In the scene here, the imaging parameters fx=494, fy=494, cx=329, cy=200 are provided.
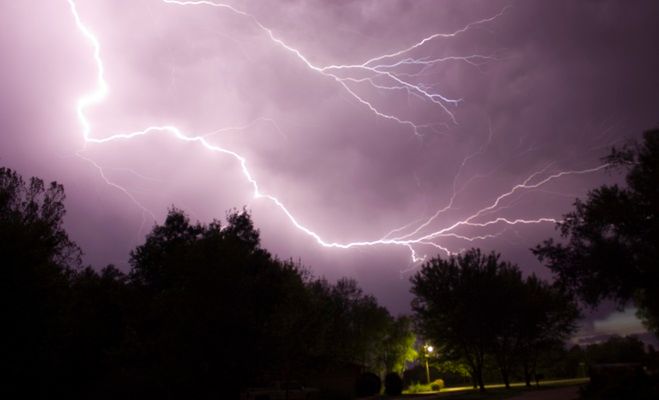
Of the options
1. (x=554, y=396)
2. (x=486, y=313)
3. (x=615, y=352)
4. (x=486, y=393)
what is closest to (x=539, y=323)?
(x=486, y=313)

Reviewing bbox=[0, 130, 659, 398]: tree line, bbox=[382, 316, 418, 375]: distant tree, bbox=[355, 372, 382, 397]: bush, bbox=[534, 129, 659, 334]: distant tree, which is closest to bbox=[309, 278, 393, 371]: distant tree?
bbox=[382, 316, 418, 375]: distant tree

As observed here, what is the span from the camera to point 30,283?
16016 millimetres

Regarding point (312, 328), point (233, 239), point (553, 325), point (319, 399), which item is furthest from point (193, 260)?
point (553, 325)

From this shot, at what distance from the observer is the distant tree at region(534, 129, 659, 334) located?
1920cm

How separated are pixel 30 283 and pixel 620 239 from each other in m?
22.0

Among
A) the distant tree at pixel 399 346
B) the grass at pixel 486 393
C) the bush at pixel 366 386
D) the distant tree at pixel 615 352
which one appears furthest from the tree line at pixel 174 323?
the distant tree at pixel 399 346

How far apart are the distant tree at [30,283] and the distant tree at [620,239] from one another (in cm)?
2063

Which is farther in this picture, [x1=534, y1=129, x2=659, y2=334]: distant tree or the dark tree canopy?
the dark tree canopy

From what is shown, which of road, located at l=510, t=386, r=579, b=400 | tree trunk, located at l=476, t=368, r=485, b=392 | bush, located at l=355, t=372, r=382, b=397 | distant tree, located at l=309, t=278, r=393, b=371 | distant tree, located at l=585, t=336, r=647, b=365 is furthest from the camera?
distant tree, located at l=309, t=278, r=393, b=371

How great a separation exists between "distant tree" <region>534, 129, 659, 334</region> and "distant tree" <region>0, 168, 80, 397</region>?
67.7 ft

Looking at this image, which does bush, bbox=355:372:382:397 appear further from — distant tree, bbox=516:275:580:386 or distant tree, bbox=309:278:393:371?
distant tree, bbox=309:278:393:371

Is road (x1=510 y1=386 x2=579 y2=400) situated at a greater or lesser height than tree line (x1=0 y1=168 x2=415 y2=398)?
lesser

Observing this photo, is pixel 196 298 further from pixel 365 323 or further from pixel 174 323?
pixel 365 323

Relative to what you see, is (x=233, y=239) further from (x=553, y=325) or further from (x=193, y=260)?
(x=553, y=325)
